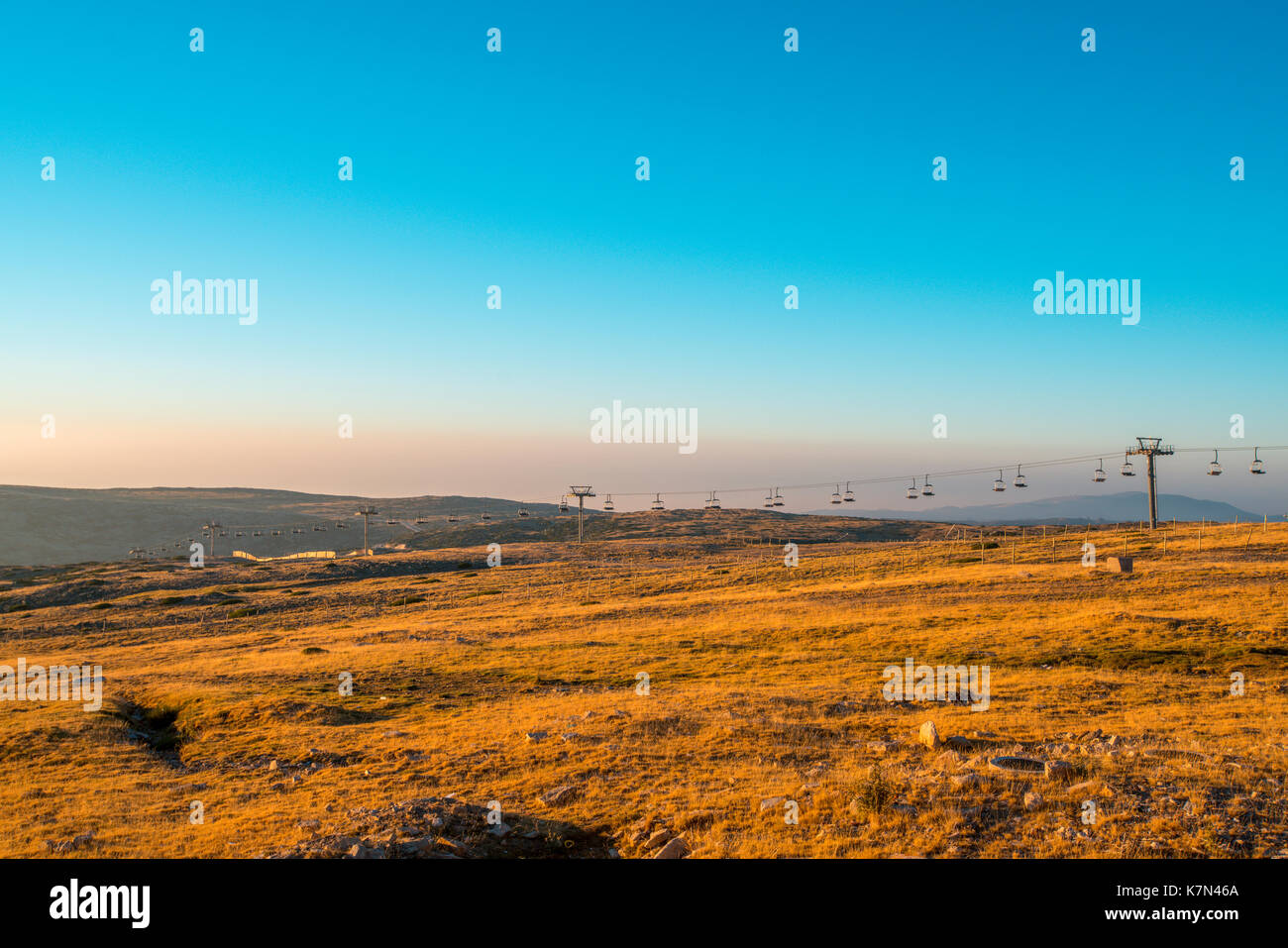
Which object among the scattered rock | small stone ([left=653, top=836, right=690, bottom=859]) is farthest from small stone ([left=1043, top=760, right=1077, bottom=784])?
the scattered rock

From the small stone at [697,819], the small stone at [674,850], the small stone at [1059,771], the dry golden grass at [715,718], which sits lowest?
the dry golden grass at [715,718]

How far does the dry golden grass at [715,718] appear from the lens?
53.2 ft

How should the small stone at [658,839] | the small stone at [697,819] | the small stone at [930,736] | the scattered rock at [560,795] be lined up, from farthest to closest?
1. the small stone at [930,736]
2. the scattered rock at [560,795]
3. the small stone at [697,819]
4. the small stone at [658,839]

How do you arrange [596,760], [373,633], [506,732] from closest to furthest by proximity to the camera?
[596,760], [506,732], [373,633]

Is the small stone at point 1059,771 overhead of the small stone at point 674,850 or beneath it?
overhead

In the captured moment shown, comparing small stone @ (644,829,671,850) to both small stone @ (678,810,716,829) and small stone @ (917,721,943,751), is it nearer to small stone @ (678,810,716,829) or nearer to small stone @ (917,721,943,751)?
small stone @ (678,810,716,829)

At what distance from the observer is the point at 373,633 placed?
59312 millimetres

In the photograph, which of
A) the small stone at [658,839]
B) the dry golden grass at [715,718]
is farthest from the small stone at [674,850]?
the small stone at [658,839]

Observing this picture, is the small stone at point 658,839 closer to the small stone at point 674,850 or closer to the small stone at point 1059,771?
the small stone at point 674,850

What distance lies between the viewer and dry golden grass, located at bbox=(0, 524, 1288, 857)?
1622cm

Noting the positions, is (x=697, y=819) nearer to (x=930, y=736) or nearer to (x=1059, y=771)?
(x=1059, y=771)
